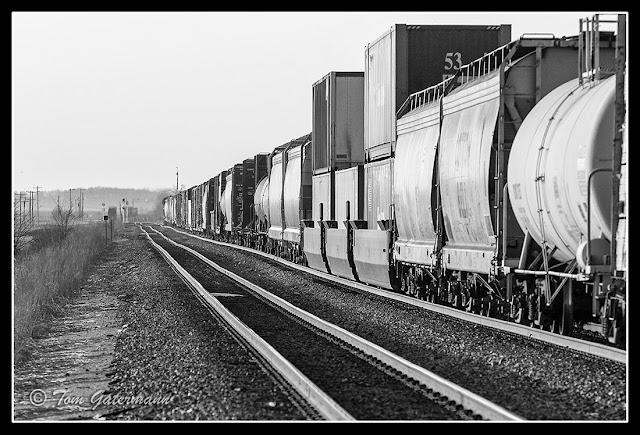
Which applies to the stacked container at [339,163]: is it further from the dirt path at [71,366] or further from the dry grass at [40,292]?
the dry grass at [40,292]

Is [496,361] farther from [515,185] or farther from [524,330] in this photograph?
[515,185]

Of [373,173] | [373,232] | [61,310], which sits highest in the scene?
[373,173]

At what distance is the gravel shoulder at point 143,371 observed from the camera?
9008mm

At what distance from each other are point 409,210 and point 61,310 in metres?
7.66

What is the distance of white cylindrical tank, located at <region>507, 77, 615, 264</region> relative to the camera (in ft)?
33.0

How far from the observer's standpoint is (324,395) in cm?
869

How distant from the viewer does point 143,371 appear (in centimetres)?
1130

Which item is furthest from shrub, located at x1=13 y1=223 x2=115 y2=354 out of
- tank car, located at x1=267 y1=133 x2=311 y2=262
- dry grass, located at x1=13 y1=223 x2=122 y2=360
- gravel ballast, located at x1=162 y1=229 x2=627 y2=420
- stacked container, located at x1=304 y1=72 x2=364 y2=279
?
tank car, located at x1=267 y1=133 x2=311 y2=262

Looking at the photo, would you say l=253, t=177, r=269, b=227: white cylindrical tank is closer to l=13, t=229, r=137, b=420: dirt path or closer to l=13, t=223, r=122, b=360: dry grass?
l=13, t=223, r=122, b=360: dry grass

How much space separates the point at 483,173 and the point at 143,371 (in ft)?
18.9

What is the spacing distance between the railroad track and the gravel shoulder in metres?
0.30

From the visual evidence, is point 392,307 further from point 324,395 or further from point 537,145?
point 324,395

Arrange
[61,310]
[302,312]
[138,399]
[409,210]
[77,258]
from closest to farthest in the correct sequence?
1. [138,399]
2. [302,312]
3. [409,210]
4. [61,310]
5. [77,258]

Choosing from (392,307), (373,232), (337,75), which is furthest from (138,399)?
(337,75)
